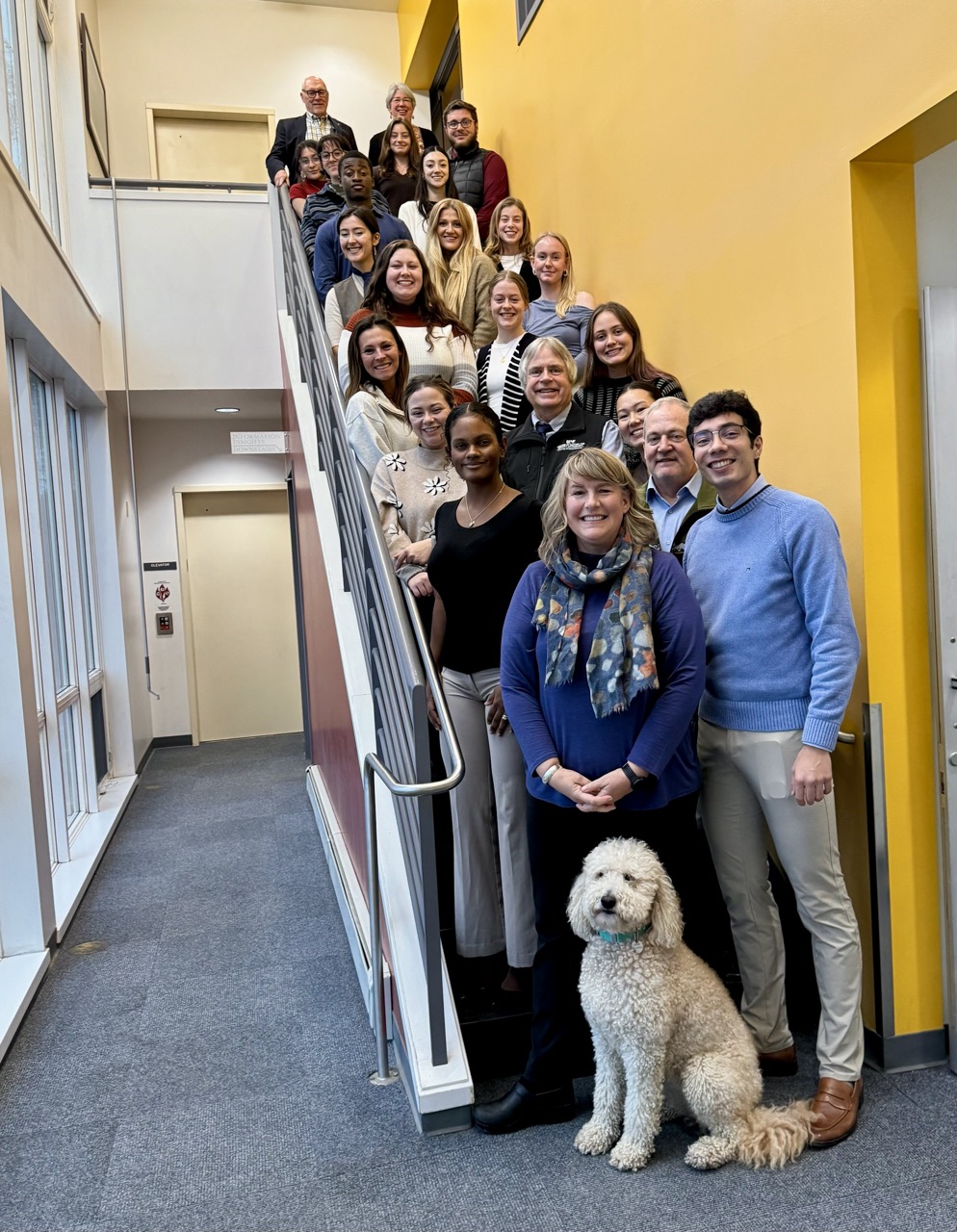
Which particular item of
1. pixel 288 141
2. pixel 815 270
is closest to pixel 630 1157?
pixel 815 270

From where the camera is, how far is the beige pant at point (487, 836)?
245 cm

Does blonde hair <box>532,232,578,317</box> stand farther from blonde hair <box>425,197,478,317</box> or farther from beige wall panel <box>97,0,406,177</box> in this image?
beige wall panel <box>97,0,406,177</box>

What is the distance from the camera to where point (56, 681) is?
5.02 metres

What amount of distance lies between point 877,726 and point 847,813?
0.97ft

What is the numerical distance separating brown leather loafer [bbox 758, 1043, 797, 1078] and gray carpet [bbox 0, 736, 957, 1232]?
1.8 inches

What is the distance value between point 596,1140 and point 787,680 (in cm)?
118

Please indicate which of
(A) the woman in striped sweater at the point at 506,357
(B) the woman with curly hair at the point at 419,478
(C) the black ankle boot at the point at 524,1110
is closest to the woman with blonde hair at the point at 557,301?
(A) the woman in striped sweater at the point at 506,357

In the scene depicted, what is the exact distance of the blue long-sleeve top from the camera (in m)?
2.10

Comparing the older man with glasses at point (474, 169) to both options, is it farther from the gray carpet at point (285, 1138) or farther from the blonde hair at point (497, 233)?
the gray carpet at point (285, 1138)

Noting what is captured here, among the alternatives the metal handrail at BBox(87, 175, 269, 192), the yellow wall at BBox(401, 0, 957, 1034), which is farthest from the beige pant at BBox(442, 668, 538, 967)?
the metal handrail at BBox(87, 175, 269, 192)

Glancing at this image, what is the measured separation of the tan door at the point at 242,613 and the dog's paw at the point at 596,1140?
20.9 feet

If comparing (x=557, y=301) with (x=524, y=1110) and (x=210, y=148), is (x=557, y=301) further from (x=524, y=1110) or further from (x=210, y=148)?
(x=210, y=148)

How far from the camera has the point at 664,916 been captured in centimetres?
202

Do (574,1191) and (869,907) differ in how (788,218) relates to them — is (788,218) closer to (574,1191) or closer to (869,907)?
(869,907)
